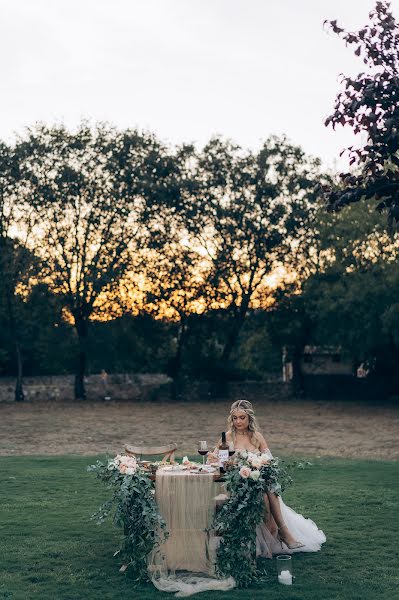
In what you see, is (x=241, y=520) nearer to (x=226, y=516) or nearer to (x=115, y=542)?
(x=226, y=516)

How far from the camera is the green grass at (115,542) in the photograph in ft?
28.0

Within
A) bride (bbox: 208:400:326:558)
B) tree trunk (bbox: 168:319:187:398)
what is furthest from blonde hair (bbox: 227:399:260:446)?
tree trunk (bbox: 168:319:187:398)

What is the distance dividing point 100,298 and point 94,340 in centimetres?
245

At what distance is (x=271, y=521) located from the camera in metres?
10.3

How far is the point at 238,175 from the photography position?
159 feet

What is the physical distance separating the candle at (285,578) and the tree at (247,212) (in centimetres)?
3987

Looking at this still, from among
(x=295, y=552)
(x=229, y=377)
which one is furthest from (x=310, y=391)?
(x=295, y=552)

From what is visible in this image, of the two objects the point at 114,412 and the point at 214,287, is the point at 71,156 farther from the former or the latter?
the point at 114,412

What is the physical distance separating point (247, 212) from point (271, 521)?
39.0m

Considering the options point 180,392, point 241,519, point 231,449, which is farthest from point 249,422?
point 180,392

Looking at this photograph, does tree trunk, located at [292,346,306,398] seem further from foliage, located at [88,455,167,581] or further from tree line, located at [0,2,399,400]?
foliage, located at [88,455,167,581]

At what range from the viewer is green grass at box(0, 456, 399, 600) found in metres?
8.53

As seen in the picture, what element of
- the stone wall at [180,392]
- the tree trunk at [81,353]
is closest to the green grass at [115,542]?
the tree trunk at [81,353]

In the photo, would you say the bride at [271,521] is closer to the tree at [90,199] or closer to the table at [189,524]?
the table at [189,524]
